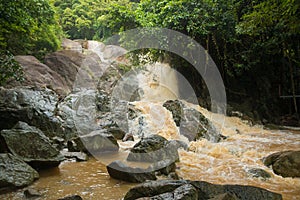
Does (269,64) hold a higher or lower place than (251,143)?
higher

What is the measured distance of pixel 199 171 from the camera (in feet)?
16.2

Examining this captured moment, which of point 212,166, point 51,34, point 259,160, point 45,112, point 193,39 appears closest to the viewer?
point 212,166

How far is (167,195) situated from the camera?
2717mm

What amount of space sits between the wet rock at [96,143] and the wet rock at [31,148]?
123 cm

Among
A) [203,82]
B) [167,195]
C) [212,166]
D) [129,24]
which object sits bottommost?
[212,166]

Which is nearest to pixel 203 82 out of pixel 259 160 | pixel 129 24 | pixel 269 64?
pixel 269 64

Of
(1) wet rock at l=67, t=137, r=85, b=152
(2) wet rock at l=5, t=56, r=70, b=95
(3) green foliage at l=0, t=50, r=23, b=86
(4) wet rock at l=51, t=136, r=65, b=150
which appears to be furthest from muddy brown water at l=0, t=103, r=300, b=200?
(2) wet rock at l=5, t=56, r=70, b=95

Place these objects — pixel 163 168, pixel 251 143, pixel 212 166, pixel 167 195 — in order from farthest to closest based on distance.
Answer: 1. pixel 251 143
2. pixel 212 166
3. pixel 163 168
4. pixel 167 195

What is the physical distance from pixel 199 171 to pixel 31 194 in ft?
9.66

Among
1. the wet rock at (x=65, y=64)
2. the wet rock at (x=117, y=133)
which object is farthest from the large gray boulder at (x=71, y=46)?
the wet rock at (x=117, y=133)

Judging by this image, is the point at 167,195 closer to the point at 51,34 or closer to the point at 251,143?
the point at 251,143

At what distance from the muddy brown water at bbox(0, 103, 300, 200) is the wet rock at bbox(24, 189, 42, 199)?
66 mm

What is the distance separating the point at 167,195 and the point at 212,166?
9.20 ft

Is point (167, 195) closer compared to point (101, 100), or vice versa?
point (167, 195)
